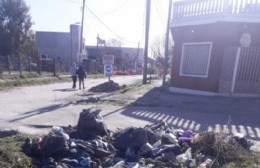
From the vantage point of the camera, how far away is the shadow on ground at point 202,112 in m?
9.34

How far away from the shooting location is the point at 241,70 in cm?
1502

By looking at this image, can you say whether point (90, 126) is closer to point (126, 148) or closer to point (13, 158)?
point (126, 148)

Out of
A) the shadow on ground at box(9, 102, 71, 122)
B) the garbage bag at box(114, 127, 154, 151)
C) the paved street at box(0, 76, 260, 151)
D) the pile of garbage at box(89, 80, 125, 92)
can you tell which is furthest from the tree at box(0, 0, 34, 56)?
the garbage bag at box(114, 127, 154, 151)

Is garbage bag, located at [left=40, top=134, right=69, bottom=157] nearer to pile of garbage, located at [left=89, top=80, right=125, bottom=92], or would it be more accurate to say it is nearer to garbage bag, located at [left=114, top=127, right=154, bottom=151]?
garbage bag, located at [left=114, top=127, right=154, bottom=151]

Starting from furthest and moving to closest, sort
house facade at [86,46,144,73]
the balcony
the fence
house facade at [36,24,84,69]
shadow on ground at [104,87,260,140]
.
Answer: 1. house facade at [36,24,84,69]
2. house facade at [86,46,144,73]
3. the fence
4. the balcony
5. shadow on ground at [104,87,260,140]

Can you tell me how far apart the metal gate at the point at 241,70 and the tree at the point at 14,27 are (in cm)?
3502

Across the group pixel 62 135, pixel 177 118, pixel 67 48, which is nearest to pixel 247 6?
pixel 177 118

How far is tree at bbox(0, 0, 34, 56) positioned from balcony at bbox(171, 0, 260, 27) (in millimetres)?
32275

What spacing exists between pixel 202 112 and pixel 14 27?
3888 cm

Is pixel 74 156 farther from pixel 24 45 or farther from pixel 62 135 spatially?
pixel 24 45

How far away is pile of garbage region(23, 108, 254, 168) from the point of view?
5.75 m

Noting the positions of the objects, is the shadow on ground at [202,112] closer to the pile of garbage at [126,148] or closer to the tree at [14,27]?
the pile of garbage at [126,148]

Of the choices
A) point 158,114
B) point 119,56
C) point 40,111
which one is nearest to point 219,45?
point 158,114

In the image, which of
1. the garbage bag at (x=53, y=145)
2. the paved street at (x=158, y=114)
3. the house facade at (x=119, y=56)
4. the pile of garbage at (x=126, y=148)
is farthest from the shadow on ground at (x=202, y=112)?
the house facade at (x=119, y=56)
